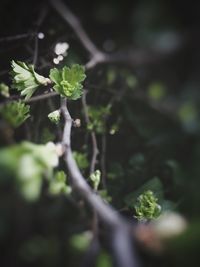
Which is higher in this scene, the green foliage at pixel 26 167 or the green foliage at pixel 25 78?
the green foliage at pixel 25 78

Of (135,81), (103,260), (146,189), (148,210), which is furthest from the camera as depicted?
(135,81)

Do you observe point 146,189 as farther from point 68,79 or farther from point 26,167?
point 26,167

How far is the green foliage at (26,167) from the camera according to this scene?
54cm

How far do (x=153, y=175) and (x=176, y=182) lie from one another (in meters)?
0.10

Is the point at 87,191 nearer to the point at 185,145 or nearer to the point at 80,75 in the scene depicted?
the point at 80,75

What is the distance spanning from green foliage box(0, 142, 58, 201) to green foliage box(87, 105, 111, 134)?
1.65 feet

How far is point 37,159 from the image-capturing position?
0.59 meters

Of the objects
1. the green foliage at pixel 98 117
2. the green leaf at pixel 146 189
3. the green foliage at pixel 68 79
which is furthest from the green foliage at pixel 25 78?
the green leaf at pixel 146 189

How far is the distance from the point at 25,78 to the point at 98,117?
30 cm

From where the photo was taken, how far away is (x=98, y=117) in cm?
112

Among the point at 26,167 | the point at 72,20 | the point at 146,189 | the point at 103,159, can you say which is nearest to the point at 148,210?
the point at 146,189

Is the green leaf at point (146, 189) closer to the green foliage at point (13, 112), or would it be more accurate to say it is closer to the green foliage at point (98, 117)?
the green foliage at point (98, 117)

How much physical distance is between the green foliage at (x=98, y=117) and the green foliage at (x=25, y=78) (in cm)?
25

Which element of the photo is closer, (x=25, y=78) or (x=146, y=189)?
(x=25, y=78)
